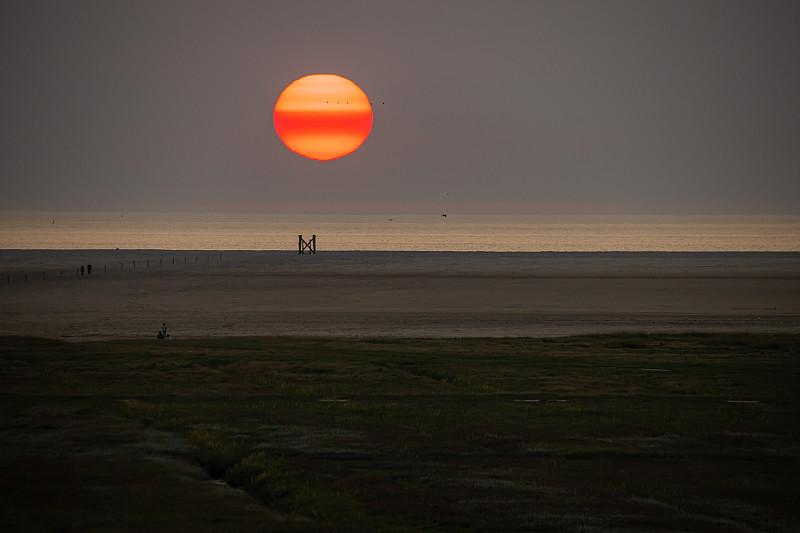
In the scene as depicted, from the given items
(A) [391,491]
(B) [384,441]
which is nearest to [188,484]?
(A) [391,491]

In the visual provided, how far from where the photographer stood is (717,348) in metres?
42.0

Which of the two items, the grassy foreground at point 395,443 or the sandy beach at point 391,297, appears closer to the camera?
the grassy foreground at point 395,443

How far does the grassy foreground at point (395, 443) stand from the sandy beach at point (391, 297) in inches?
655

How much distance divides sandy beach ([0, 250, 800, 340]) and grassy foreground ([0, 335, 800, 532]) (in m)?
16.6

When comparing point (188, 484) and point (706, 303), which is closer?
point (188, 484)

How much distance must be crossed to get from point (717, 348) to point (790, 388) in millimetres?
11874

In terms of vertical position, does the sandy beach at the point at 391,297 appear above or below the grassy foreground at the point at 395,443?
above

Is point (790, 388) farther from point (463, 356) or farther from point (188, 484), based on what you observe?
point (188, 484)

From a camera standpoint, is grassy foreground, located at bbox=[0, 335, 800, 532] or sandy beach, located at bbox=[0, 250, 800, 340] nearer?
grassy foreground, located at bbox=[0, 335, 800, 532]

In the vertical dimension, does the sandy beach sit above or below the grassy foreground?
above

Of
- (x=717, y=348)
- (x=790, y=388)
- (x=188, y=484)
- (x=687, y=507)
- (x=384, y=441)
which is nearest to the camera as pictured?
(x=687, y=507)

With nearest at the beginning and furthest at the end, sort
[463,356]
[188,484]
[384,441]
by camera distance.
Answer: [188,484], [384,441], [463,356]

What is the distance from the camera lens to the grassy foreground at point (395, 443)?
16031 millimetres

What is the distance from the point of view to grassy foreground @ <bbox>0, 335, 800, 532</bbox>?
52.6ft
